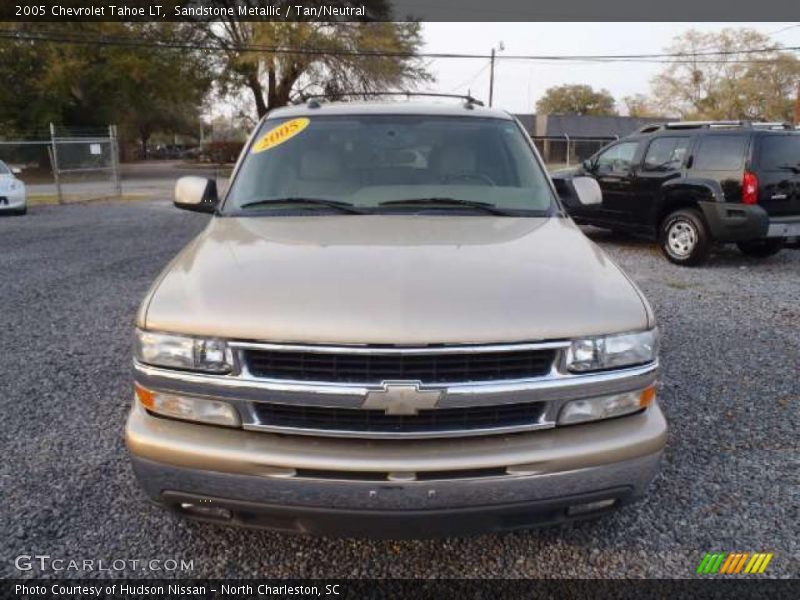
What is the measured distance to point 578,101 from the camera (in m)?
87.2

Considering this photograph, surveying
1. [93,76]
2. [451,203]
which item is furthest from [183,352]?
[93,76]

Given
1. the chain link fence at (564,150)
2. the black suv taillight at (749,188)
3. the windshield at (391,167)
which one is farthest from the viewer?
the chain link fence at (564,150)

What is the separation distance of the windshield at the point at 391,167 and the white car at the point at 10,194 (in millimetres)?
13785

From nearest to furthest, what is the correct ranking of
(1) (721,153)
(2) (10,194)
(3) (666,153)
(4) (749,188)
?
(4) (749,188) < (1) (721,153) < (3) (666,153) < (2) (10,194)

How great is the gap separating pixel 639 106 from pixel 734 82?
11.9m

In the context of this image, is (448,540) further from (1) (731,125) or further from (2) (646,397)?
(1) (731,125)

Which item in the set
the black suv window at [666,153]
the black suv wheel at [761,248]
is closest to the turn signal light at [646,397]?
the black suv window at [666,153]

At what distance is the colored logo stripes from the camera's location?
2566 millimetres

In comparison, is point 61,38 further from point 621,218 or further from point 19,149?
point 621,218

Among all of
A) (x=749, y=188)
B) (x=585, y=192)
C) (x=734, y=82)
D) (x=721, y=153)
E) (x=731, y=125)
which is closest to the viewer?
(x=585, y=192)

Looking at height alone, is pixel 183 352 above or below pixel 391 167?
below

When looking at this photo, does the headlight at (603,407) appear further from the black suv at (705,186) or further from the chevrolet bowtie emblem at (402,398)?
the black suv at (705,186)

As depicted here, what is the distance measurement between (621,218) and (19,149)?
31.1 metres

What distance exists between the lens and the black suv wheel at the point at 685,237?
8.64 m
